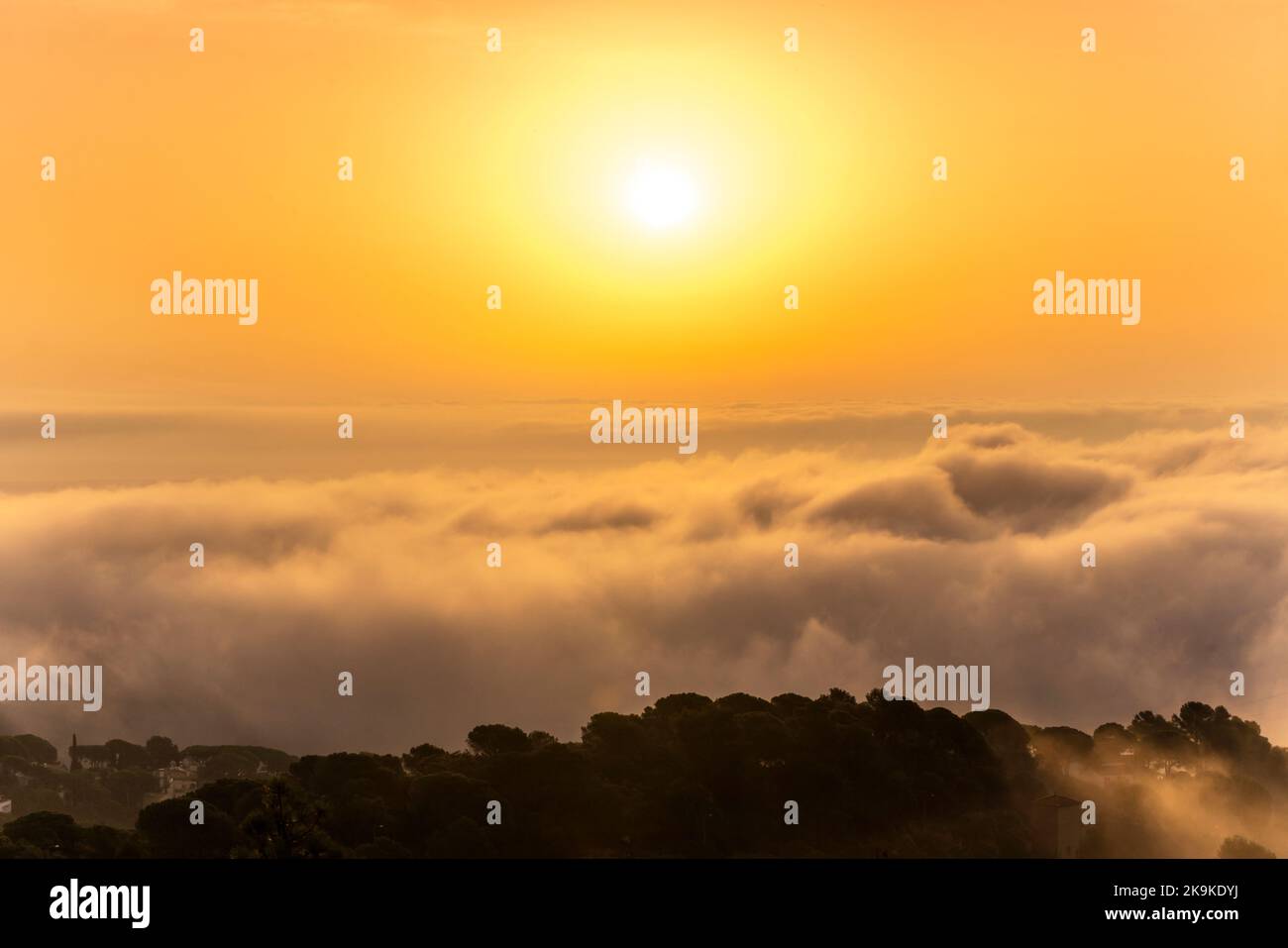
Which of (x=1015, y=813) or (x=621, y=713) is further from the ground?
(x=621, y=713)

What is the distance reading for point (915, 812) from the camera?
85750mm

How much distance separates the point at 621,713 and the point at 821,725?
488 inches

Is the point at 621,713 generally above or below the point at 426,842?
above

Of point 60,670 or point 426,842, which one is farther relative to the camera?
point 60,670

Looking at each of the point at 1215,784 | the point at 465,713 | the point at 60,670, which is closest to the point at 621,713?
the point at 1215,784

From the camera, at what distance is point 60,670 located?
169 m

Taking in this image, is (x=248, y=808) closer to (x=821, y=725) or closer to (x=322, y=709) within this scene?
(x=821, y=725)

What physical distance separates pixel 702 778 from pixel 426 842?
58.1 ft
